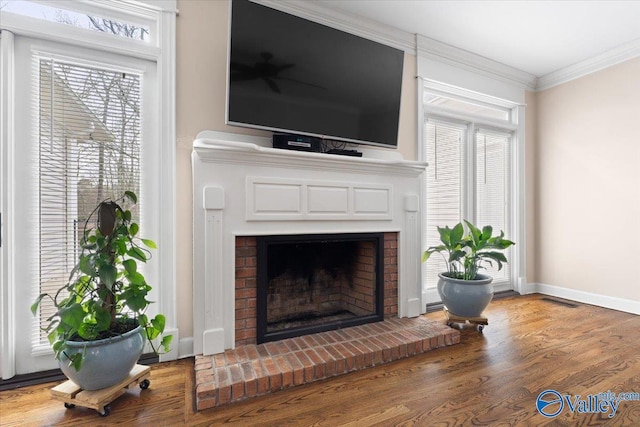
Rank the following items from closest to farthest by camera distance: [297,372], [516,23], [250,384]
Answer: [250,384] < [297,372] < [516,23]

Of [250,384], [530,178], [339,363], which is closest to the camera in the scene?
[250,384]

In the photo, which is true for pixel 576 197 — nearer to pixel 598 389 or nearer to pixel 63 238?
pixel 598 389

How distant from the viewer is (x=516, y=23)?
2.87 metres

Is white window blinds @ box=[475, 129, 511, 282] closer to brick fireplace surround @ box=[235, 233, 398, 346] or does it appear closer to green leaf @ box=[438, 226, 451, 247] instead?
green leaf @ box=[438, 226, 451, 247]

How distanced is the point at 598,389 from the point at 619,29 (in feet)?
10.3

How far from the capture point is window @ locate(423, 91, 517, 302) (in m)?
3.35

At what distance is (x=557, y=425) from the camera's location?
4.92 ft

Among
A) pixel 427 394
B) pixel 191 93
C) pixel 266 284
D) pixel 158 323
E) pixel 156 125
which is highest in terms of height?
pixel 191 93

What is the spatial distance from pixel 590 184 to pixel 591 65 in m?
1.29

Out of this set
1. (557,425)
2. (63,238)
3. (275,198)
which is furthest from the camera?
(275,198)

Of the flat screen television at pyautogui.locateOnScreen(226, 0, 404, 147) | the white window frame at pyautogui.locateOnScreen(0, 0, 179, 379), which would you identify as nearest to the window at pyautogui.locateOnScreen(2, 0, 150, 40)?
the white window frame at pyautogui.locateOnScreen(0, 0, 179, 379)

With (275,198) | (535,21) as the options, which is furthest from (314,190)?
(535,21)

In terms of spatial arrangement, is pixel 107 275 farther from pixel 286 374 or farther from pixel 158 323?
pixel 286 374

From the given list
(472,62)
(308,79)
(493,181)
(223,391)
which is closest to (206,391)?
(223,391)
